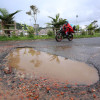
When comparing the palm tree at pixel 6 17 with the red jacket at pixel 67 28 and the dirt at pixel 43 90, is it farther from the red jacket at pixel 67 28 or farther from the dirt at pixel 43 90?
the dirt at pixel 43 90

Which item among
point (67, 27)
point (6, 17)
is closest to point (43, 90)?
point (67, 27)

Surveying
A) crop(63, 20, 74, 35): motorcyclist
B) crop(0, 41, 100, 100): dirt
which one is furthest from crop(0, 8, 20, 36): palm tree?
crop(0, 41, 100, 100): dirt

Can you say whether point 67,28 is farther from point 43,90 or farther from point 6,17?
point 43,90

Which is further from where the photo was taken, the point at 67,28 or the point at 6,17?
the point at 6,17

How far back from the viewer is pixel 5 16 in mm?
9344

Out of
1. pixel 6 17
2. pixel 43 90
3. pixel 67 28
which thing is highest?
pixel 6 17

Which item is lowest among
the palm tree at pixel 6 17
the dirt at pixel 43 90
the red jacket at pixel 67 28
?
the dirt at pixel 43 90

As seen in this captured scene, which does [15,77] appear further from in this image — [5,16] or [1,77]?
[5,16]

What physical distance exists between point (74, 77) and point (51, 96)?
0.59 metres

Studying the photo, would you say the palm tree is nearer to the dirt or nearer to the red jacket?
the red jacket

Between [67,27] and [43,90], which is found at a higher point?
[67,27]

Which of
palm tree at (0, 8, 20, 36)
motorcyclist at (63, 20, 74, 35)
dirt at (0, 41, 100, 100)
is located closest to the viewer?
dirt at (0, 41, 100, 100)

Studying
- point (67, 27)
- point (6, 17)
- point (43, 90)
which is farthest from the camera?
point (6, 17)

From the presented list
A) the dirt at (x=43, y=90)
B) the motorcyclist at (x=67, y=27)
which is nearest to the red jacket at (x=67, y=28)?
the motorcyclist at (x=67, y=27)
